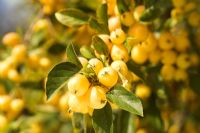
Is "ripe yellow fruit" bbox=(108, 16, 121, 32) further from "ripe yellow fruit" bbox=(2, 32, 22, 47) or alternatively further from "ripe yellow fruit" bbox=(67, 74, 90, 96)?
"ripe yellow fruit" bbox=(2, 32, 22, 47)

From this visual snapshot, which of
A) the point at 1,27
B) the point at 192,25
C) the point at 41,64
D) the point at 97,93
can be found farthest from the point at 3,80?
the point at 1,27

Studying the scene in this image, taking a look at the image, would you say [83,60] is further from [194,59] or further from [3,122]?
[3,122]

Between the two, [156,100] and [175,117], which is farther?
[175,117]

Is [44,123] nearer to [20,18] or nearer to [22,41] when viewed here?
[22,41]

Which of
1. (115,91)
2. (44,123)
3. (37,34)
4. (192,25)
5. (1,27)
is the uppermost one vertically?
(115,91)

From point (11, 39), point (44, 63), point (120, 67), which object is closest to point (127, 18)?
point (120, 67)
